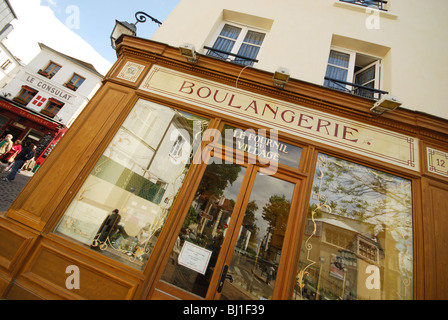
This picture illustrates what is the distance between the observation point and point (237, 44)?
173 inches

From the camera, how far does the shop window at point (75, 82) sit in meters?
16.9

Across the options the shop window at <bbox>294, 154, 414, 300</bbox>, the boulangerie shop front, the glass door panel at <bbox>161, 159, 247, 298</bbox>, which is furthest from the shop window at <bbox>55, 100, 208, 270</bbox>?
the shop window at <bbox>294, 154, 414, 300</bbox>

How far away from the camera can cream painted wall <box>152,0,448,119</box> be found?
12.3 ft

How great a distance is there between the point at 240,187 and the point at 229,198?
0.83 ft

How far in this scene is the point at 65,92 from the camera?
16609mm

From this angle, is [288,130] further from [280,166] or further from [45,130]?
[45,130]

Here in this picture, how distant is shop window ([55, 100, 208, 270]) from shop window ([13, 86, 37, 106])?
63.6ft

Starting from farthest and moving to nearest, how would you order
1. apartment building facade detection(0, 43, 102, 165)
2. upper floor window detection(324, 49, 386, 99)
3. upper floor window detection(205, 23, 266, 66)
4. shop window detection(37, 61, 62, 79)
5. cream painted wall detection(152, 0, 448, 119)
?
shop window detection(37, 61, 62, 79), apartment building facade detection(0, 43, 102, 165), upper floor window detection(205, 23, 266, 66), upper floor window detection(324, 49, 386, 99), cream painted wall detection(152, 0, 448, 119)

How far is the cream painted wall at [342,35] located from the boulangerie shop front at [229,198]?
851 millimetres

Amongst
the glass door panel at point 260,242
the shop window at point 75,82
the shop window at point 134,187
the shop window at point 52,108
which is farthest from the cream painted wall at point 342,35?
the shop window at point 75,82

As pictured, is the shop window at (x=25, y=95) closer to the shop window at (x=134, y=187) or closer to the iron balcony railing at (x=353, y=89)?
the shop window at (x=134, y=187)

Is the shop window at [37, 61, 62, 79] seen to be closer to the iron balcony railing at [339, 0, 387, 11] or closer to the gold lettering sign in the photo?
the gold lettering sign

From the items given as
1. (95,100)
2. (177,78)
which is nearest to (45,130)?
(95,100)

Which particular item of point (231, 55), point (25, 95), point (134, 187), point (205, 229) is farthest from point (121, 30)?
point (25, 95)
